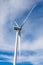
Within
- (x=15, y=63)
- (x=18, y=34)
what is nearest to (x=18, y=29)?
(x=18, y=34)

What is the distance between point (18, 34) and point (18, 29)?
252cm

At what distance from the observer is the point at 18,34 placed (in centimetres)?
4612

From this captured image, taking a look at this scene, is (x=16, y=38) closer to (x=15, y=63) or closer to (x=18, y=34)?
(x=18, y=34)

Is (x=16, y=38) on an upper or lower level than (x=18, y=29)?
lower

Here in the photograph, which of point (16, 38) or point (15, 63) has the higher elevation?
point (16, 38)

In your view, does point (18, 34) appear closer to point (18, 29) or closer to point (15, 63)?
point (18, 29)

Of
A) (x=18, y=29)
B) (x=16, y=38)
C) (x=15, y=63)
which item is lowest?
(x=15, y=63)

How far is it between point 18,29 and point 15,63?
11020 millimetres

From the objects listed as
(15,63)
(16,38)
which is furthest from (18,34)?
(15,63)

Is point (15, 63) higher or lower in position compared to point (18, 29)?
lower

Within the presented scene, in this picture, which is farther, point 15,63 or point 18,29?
point 18,29

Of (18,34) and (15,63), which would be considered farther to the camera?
(18,34)

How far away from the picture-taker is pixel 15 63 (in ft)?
142

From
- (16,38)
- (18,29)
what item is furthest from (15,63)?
(18,29)
